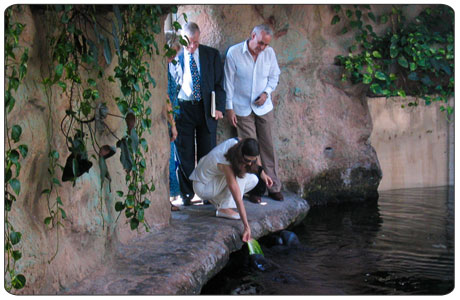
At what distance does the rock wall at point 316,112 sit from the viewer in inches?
267

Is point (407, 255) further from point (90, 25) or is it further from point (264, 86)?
A: point (90, 25)

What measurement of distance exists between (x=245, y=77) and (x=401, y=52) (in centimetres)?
206

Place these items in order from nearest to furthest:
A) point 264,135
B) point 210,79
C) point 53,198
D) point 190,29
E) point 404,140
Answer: point 53,198 < point 190,29 < point 210,79 < point 264,135 < point 404,140

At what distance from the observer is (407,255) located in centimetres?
464

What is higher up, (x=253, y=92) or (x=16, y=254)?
(x=253, y=92)

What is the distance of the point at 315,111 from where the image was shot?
691cm

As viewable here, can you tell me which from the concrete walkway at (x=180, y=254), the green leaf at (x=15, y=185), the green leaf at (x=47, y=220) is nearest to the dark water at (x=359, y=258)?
the concrete walkway at (x=180, y=254)

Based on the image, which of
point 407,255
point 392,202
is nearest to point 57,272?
point 407,255

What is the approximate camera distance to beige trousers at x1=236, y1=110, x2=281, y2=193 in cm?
608

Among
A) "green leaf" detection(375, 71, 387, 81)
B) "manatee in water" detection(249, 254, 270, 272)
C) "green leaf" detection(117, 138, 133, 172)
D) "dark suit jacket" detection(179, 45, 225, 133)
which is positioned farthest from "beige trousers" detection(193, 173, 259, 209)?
"green leaf" detection(375, 71, 387, 81)

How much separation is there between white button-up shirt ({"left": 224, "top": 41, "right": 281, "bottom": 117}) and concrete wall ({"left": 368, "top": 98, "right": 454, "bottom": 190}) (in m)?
2.27

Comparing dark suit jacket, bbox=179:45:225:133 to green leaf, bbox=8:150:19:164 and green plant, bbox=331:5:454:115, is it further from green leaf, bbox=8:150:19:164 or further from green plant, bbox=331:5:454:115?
green leaf, bbox=8:150:19:164

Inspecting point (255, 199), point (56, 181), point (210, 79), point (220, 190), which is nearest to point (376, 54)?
point (210, 79)

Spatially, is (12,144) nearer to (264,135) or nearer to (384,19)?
(264,135)
